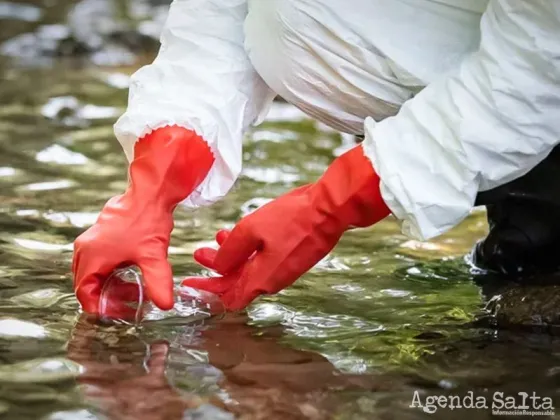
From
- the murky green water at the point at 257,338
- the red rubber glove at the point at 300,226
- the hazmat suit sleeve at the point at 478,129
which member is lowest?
the murky green water at the point at 257,338

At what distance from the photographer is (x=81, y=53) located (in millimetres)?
3439

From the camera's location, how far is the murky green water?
3.24ft

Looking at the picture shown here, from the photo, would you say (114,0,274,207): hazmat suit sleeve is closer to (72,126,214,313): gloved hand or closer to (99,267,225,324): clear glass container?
(72,126,214,313): gloved hand

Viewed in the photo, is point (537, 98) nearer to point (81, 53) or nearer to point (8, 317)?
point (8, 317)

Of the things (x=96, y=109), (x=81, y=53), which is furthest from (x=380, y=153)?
(x=81, y=53)

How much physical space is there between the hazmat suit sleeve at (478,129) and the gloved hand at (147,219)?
9.0 inches

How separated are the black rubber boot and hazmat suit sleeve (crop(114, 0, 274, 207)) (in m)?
0.32

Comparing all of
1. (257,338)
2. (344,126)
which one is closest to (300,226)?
(257,338)

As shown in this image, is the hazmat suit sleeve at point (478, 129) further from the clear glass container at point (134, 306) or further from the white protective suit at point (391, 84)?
the clear glass container at point (134, 306)

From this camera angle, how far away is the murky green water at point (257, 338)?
0.99 metres

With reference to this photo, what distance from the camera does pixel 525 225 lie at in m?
1.44

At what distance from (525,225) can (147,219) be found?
1.72ft

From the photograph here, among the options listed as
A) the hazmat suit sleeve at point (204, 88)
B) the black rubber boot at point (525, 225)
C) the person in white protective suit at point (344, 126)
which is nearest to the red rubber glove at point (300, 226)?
the person in white protective suit at point (344, 126)

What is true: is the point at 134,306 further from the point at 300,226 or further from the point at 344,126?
the point at 344,126
